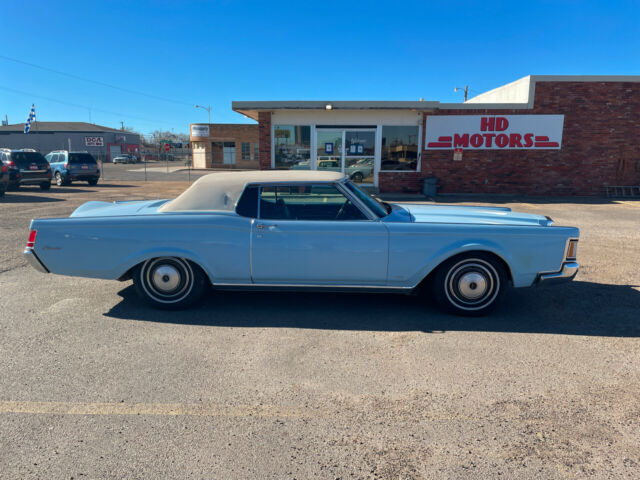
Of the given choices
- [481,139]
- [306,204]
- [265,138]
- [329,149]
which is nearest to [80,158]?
[265,138]

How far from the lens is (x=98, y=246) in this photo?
4434mm

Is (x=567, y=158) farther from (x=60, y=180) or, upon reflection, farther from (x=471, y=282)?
(x=60, y=180)

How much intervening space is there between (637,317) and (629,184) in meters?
15.1

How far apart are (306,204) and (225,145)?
152 feet

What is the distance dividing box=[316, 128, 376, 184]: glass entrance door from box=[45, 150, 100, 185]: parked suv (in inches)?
474

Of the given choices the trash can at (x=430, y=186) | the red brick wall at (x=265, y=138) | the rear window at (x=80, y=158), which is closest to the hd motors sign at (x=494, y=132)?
the trash can at (x=430, y=186)

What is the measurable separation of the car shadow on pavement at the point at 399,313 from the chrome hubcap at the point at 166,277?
11.6 inches

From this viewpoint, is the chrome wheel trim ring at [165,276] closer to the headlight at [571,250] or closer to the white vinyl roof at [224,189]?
the white vinyl roof at [224,189]

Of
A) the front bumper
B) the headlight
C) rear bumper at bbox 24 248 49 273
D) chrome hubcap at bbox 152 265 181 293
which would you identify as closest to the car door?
chrome hubcap at bbox 152 265 181 293

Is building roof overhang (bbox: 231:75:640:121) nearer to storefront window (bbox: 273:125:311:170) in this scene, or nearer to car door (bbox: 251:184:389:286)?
storefront window (bbox: 273:125:311:170)

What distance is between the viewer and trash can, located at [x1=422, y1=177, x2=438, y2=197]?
16.1 meters

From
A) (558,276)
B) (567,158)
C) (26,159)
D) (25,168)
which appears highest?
(567,158)

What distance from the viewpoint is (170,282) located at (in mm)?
4547

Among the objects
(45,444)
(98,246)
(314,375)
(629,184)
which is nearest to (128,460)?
(45,444)
